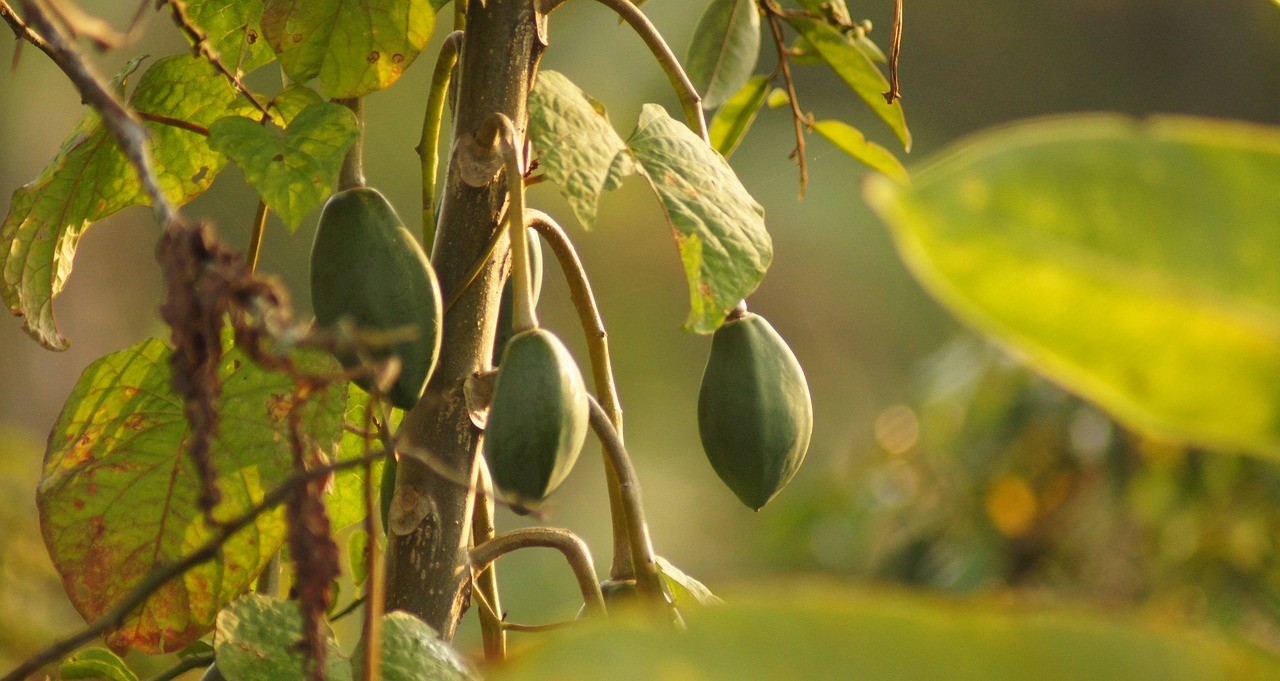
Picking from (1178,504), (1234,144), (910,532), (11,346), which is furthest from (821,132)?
(11,346)

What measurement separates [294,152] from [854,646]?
25 cm

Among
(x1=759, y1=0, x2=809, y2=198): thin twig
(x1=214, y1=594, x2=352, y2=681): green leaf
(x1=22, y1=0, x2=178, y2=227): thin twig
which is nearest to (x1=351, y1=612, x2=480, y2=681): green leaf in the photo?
(x1=214, y1=594, x2=352, y2=681): green leaf

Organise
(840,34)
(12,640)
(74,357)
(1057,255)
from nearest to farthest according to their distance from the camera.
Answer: (1057,255) < (840,34) < (12,640) < (74,357)

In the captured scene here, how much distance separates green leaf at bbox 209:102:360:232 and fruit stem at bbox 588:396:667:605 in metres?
0.09

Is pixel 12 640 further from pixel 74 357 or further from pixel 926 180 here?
pixel 74 357

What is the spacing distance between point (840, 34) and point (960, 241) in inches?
14.4

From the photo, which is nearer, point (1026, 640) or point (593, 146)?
point (1026, 640)

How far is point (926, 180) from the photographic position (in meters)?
0.11

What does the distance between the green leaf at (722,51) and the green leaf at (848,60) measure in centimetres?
2

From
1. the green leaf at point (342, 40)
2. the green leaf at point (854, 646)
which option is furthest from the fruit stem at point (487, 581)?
the green leaf at point (854, 646)

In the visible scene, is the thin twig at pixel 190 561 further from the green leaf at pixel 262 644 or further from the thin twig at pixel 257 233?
the thin twig at pixel 257 233

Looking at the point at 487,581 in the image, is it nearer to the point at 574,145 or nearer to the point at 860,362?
the point at 574,145

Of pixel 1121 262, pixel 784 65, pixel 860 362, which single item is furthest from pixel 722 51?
pixel 860 362

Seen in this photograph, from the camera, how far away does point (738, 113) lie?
50cm
